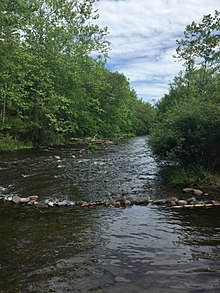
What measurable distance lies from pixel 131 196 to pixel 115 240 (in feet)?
13.2

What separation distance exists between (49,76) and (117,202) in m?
23.1

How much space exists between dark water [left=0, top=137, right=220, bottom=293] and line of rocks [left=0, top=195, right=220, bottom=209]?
0.44m

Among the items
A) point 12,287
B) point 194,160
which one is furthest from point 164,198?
point 12,287

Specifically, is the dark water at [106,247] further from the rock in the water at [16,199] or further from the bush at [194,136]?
the bush at [194,136]

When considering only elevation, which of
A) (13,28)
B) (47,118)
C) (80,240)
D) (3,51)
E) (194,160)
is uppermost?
(13,28)

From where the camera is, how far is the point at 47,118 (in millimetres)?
27172

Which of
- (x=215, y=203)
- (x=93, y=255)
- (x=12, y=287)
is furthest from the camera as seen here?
(x=215, y=203)

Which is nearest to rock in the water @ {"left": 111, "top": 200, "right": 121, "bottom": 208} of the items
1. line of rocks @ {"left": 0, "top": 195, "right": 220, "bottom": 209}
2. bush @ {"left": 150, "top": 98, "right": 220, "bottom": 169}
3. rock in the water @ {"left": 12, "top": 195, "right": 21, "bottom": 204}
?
line of rocks @ {"left": 0, "top": 195, "right": 220, "bottom": 209}

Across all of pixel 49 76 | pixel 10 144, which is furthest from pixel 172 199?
pixel 49 76

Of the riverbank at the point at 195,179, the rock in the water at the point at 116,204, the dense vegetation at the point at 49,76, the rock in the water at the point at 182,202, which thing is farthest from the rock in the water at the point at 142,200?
the dense vegetation at the point at 49,76

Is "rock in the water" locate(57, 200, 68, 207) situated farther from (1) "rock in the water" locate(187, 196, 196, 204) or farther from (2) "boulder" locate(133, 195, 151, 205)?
(1) "rock in the water" locate(187, 196, 196, 204)

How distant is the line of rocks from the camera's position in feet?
30.5

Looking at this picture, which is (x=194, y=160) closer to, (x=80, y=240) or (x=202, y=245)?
(x=202, y=245)

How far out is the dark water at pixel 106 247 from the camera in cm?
461
